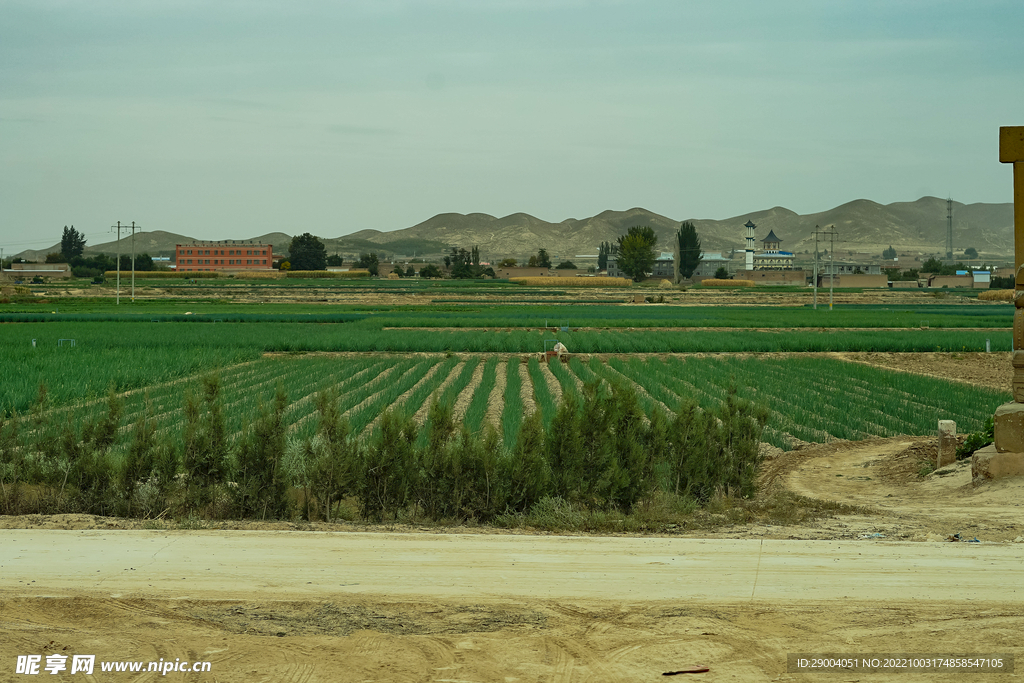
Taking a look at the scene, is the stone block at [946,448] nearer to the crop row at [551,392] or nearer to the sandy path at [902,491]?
the sandy path at [902,491]

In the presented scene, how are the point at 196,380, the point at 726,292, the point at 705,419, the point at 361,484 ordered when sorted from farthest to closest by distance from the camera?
the point at 726,292 → the point at 196,380 → the point at 705,419 → the point at 361,484

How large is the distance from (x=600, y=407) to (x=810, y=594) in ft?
13.8

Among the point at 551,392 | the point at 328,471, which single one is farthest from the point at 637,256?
the point at 328,471

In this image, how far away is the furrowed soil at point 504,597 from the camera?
17.6ft

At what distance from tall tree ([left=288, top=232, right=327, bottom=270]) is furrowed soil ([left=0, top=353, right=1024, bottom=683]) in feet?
488

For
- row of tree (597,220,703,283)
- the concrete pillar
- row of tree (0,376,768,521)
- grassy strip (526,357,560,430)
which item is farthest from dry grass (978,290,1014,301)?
row of tree (0,376,768,521)

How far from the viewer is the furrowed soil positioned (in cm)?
535

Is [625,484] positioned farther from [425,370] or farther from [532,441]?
[425,370]

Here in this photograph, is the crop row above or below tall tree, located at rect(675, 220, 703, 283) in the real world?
below

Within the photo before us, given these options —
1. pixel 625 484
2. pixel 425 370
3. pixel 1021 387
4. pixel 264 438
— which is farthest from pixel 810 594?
pixel 425 370

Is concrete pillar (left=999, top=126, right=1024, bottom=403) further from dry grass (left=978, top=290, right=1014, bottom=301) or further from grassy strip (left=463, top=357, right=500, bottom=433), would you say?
dry grass (left=978, top=290, right=1014, bottom=301)

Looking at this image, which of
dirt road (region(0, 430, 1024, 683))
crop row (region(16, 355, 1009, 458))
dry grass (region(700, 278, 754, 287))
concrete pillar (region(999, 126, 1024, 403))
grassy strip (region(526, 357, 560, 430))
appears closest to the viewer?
dirt road (region(0, 430, 1024, 683))

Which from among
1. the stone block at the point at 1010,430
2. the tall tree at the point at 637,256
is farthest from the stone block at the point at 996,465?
the tall tree at the point at 637,256

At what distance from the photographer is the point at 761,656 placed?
211 inches
